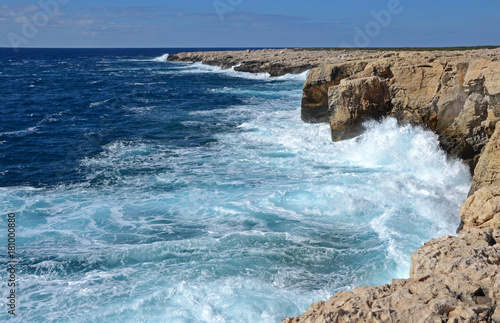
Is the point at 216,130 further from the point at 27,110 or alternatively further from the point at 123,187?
the point at 27,110

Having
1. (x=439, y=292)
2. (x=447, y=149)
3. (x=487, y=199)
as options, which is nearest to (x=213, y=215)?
(x=487, y=199)

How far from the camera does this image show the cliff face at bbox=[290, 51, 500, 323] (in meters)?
4.47

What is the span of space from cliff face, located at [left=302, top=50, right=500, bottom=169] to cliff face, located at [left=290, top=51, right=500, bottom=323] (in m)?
0.03

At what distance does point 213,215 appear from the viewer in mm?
11492

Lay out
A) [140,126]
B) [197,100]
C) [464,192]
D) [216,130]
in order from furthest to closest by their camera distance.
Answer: [197,100]
[140,126]
[216,130]
[464,192]

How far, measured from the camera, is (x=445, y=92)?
13883 millimetres

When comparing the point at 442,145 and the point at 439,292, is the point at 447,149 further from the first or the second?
the point at 439,292

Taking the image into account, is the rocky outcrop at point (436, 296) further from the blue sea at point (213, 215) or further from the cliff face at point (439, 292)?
the blue sea at point (213, 215)

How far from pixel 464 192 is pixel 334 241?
5.40 m

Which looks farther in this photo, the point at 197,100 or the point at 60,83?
the point at 60,83

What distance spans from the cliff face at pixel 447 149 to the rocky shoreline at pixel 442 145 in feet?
0.04

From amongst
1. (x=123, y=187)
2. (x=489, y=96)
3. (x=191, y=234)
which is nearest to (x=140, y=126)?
(x=123, y=187)

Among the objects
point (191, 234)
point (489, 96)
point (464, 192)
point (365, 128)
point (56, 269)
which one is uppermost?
point (489, 96)

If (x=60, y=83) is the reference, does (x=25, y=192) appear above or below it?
below
